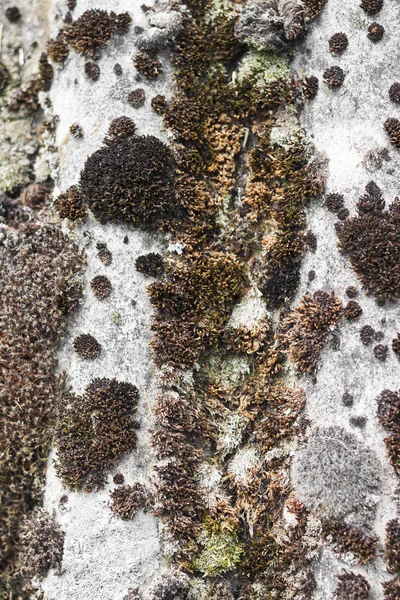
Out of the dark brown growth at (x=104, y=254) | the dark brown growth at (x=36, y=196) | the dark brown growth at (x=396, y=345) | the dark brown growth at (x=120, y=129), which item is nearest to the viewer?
the dark brown growth at (x=396, y=345)

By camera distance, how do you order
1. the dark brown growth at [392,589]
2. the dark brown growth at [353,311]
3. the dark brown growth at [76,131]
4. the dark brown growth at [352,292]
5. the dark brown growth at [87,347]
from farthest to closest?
the dark brown growth at [76,131]
the dark brown growth at [87,347]
the dark brown growth at [352,292]
the dark brown growth at [353,311]
the dark brown growth at [392,589]

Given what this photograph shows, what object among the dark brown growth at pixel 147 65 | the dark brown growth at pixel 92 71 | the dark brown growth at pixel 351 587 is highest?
the dark brown growth at pixel 147 65

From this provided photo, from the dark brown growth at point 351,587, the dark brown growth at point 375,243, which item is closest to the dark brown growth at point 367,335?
the dark brown growth at point 375,243

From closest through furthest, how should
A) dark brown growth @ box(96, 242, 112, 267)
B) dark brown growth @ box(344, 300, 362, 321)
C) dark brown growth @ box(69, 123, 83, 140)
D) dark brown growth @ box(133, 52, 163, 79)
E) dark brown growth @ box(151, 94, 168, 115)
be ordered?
dark brown growth @ box(344, 300, 362, 321), dark brown growth @ box(96, 242, 112, 267), dark brown growth @ box(151, 94, 168, 115), dark brown growth @ box(133, 52, 163, 79), dark brown growth @ box(69, 123, 83, 140)

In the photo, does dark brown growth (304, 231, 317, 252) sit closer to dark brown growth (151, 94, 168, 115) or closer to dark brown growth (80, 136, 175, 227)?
dark brown growth (80, 136, 175, 227)

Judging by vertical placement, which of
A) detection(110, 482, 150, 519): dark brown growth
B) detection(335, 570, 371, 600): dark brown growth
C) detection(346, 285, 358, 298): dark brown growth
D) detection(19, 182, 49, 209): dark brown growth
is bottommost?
detection(335, 570, 371, 600): dark brown growth

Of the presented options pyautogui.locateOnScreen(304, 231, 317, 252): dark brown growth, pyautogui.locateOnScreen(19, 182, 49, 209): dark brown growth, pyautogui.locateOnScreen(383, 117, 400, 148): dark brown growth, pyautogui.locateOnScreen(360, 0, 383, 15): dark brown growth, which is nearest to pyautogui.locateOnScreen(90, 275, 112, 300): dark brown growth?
pyautogui.locateOnScreen(19, 182, 49, 209): dark brown growth

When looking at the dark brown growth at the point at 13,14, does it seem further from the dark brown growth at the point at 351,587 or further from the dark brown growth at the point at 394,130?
the dark brown growth at the point at 351,587

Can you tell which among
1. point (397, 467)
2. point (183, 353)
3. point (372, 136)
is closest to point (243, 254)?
point (183, 353)
